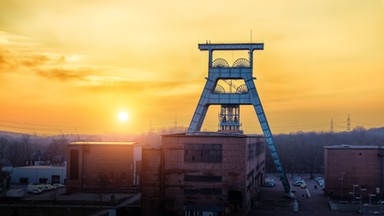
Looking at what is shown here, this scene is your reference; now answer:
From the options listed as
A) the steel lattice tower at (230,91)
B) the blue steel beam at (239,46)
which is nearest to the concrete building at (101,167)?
the steel lattice tower at (230,91)

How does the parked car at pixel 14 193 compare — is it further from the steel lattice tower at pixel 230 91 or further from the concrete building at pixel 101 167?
the steel lattice tower at pixel 230 91

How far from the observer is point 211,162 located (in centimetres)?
3941

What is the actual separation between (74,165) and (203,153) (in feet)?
74.8

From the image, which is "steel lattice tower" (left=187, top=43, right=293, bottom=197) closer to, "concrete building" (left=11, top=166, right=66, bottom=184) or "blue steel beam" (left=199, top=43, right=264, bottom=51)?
"blue steel beam" (left=199, top=43, right=264, bottom=51)

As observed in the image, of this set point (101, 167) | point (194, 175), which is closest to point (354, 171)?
point (194, 175)

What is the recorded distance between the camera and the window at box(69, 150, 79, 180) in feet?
185

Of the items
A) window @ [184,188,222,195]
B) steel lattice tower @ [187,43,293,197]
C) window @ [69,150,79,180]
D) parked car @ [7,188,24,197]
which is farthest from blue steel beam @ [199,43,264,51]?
parked car @ [7,188,24,197]

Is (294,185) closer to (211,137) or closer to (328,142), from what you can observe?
(211,137)

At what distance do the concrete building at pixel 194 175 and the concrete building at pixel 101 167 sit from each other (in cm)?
1783

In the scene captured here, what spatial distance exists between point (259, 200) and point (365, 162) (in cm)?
1332

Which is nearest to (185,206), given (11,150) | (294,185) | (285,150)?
(294,185)

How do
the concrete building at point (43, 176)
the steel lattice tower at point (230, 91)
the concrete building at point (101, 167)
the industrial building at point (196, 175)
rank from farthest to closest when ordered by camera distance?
1. the concrete building at point (43, 176)
2. the concrete building at point (101, 167)
3. the steel lattice tower at point (230, 91)
4. the industrial building at point (196, 175)

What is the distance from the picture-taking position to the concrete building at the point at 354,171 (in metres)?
53.0

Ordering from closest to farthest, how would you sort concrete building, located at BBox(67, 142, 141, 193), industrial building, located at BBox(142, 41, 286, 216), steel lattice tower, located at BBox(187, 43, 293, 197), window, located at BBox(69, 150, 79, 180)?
industrial building, located at BBox(142, 41, 286, 216)
steel lattice tower, located at BBox(187, 43, 293, 197)
concrete building, located at BBox(67, 142, 141, 193)
window, located at BBox(69, 150, 79, 180)
